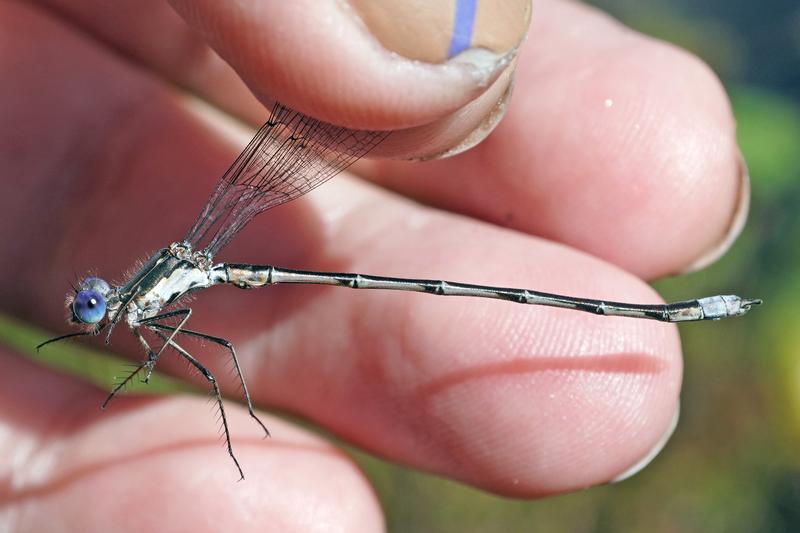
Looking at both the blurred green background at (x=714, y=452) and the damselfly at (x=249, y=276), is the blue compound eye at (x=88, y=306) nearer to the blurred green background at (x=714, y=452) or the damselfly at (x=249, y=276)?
the damselfly at (x=249, y=276)

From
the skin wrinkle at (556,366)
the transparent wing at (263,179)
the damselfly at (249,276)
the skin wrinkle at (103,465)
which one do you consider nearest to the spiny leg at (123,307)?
the damselfly at (249,276)

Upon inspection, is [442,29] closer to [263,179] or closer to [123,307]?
[263,179]

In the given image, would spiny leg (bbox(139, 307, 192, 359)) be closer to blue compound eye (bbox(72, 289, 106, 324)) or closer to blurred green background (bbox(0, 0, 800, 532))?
blue compound eye (bbox(72, 289, 106, 324))

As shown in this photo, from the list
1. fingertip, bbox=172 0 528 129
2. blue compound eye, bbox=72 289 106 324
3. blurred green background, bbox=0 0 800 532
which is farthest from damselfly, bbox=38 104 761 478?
blurred green background, bbox=0 0 800 532

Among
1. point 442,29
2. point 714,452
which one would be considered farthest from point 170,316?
point 714,452

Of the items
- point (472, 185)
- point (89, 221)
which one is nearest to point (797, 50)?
point (472, 185)

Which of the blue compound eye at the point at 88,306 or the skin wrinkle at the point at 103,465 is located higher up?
the blue compound eye at the point at 88,306

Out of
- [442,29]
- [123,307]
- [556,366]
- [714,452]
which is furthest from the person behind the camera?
[714,452]
